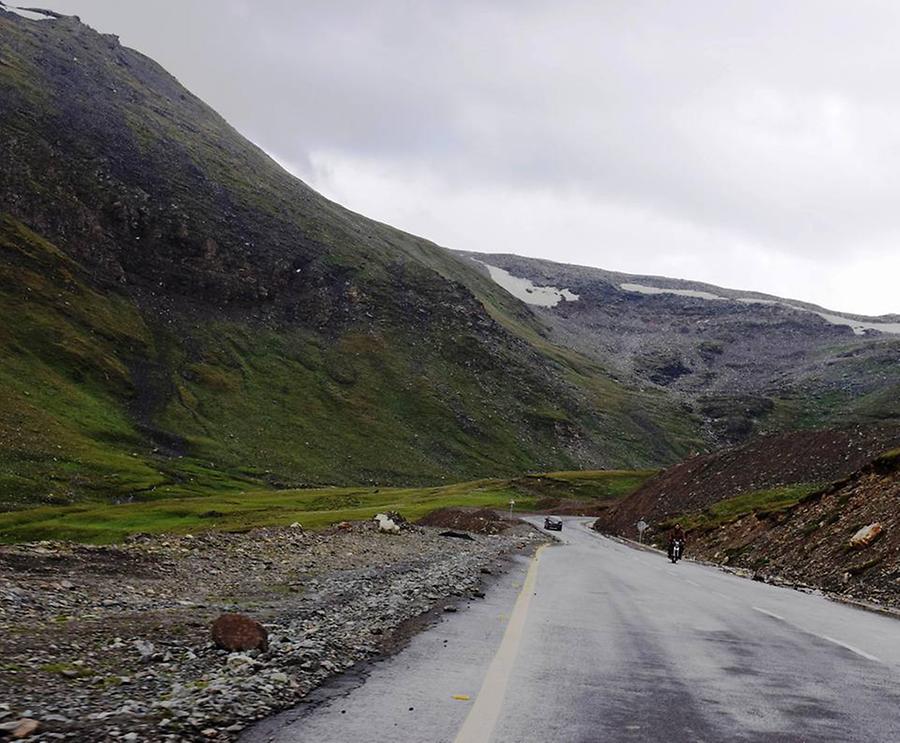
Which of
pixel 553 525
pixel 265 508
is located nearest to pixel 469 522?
pixel 553 525

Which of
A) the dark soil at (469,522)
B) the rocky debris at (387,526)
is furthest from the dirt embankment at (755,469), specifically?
the rocky debris at (387,526)

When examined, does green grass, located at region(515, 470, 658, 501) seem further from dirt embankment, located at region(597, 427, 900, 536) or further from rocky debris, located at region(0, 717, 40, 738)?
rocky debris, located at region(0, 717, 40, 738)

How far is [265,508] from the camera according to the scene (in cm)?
9000

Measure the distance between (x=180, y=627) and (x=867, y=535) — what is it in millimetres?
25932

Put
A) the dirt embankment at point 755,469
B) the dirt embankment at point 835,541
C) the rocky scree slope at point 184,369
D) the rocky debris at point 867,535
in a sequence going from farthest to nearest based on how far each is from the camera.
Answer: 1. the rocky scree slope at point 184,369
2. the dirt embankment at point 755,469
3. the rocky debris at point 867,535
4. the dirt embankment at point 835,541

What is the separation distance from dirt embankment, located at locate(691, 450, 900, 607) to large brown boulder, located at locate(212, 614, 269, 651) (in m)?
19.2

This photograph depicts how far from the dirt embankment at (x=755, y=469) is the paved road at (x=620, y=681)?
145 feet

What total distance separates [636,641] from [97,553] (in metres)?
A: 14.3

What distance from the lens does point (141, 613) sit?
44.0ft

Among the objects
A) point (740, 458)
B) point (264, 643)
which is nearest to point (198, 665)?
point (264, 643)

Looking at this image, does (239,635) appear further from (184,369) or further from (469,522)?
(184,369)

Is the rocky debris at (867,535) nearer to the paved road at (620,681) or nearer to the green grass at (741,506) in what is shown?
the paved road at (620,681)

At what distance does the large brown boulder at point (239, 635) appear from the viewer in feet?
33.0

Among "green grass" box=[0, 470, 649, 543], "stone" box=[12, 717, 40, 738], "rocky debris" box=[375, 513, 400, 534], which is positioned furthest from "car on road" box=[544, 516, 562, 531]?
"stone" box=[12, 717, 40, 738]
